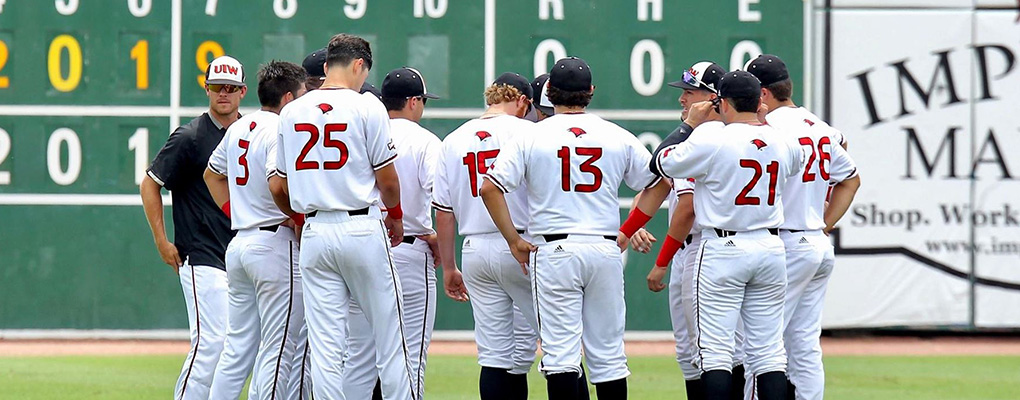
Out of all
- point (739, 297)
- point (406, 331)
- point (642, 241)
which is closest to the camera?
point (739, 297)

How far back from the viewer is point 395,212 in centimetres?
576

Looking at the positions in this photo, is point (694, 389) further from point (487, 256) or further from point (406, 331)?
point (406, 331)

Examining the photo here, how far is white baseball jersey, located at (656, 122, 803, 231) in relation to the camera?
5.63m

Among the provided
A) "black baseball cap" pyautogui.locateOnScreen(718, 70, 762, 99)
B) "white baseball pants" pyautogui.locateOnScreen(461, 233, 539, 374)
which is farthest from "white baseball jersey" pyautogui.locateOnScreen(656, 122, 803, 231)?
"white baseball pants" pyautogui.locateOnScreen(461, 233, 539, 374)

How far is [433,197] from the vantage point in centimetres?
624

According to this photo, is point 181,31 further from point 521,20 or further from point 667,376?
point 667,376

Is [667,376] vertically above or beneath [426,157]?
beneath

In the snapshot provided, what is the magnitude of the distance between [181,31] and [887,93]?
5.46 m

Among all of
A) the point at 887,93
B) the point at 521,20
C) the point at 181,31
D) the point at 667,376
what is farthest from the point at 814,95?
the point at 181,31

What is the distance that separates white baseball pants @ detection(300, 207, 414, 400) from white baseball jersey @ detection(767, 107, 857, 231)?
1.84m

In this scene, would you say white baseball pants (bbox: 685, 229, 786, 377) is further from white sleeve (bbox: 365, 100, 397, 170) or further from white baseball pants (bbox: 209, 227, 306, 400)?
white baseball pants (bbox: 209, 227, 306, 400)

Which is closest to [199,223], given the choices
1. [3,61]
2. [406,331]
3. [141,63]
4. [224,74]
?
[224,74]

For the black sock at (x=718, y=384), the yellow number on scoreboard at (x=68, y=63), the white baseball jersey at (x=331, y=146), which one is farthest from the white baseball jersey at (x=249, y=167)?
the yellow number on scoreboard at (x=68, y=63)

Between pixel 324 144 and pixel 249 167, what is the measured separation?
489mm
